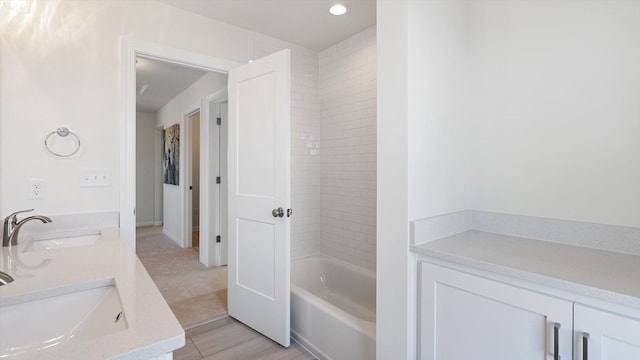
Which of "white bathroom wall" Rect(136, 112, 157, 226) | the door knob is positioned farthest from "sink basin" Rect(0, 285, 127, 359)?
"white bathroom wall" Rect(136, 112, 157, 226)

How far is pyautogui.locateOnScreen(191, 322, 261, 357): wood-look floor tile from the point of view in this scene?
7.04 feet

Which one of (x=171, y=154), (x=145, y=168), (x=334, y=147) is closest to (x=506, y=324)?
(x=334, y=147)

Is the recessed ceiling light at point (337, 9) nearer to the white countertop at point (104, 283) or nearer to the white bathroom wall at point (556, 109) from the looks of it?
the white bathroom wall at point (556, 109)

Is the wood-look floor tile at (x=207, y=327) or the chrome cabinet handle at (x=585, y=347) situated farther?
the wood-look floor tile at (x=207, y=327)

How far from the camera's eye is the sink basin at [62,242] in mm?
1675

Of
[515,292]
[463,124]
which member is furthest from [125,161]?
[515,292]

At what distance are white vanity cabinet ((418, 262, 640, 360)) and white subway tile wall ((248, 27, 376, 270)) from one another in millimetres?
1251

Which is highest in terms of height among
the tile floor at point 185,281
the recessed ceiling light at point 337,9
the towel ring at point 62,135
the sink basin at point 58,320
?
the recessed ceiling light at point 337,9

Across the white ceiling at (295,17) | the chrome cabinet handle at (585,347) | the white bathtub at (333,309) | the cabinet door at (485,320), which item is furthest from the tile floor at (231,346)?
the white ceiling at (295,17)

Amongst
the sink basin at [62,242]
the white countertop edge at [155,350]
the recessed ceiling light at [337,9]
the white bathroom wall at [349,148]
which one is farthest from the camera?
the white bathroom wall at [349,148]

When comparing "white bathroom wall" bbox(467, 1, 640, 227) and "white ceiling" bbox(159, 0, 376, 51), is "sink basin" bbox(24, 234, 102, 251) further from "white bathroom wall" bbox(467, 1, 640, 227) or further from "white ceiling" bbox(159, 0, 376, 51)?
"white bathroom wall" bbox(467, 1, 640, 227)

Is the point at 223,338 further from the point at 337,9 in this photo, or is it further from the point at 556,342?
the point at 337,9

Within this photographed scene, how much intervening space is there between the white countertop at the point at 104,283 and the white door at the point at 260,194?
95cm

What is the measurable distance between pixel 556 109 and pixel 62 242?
269 centimetres
